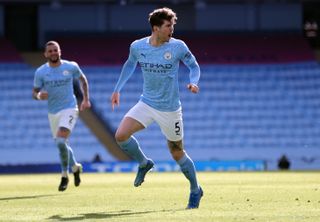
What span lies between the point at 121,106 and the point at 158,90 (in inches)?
1001

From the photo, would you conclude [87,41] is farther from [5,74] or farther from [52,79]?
[52,79]

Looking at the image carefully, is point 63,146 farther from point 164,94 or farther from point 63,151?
point 164,94

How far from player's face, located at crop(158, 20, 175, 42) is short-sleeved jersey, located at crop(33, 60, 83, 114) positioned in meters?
5.18

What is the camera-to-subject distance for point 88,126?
36.2m

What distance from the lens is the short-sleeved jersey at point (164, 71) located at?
11.8 m

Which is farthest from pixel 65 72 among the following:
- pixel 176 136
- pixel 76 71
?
pixel 176 136

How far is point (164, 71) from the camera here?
38.7ft

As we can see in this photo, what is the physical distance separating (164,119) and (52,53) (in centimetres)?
507

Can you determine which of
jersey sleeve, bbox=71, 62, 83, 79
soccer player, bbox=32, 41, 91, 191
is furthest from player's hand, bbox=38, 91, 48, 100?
jersey sleeve, bbox=71, 62, 83, 79

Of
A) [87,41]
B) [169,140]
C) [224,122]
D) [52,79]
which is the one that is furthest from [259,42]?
[169,140]

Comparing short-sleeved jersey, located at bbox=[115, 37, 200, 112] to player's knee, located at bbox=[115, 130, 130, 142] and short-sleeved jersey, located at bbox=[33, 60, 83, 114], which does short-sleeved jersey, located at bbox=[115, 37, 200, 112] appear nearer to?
player's knee, located at bbox=[115, 130, 130, 142]

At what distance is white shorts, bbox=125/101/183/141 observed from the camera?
11.8 m

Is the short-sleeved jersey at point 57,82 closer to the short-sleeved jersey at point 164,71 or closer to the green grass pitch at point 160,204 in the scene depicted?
the green grass pitch at point 160,204

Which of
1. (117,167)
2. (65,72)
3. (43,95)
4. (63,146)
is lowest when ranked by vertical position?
(117,167)
